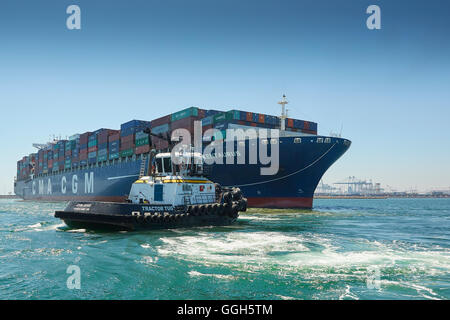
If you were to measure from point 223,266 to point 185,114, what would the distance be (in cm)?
2860

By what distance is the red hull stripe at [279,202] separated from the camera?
30.0m

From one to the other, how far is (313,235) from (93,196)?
44.1 metres

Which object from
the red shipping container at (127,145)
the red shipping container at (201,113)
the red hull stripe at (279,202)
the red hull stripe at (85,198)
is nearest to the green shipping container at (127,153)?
the red shipping container at (127,145)

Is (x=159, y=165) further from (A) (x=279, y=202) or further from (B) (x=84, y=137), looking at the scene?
(B) (x=84, y=137)

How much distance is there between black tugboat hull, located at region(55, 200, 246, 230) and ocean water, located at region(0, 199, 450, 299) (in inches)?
21.2

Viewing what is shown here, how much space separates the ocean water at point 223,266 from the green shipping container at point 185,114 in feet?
72.8

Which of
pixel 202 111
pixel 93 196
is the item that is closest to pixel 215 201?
pixel 202 111

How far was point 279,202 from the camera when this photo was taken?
30.0 metres

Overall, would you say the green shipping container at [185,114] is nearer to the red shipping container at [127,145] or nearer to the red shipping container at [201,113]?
the red shipping container at [201,113]

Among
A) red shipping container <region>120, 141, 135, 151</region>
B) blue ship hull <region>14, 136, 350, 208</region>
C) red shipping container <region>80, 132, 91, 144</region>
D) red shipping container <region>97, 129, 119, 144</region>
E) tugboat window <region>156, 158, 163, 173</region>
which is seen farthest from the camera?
red shipping container <region>80, 132, 91, 144</region>

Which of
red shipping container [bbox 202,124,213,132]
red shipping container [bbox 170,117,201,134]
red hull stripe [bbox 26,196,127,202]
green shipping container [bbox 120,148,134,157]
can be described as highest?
red shipping container [bbox 170,117,201,134]

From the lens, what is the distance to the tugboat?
1483 cm

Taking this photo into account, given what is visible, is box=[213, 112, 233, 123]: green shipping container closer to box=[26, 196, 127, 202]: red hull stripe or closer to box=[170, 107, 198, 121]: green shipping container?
box=[170, 107, 198, 121]: green shipping container

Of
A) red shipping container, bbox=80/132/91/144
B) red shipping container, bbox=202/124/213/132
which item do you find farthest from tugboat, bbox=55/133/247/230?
red shipping container, bbox=80/132/91/144
